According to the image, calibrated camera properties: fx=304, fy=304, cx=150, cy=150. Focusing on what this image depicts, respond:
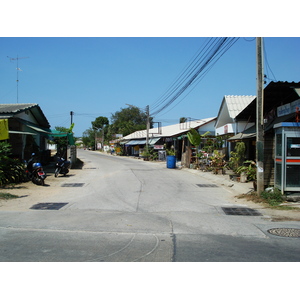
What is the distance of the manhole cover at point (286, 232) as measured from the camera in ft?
21.2

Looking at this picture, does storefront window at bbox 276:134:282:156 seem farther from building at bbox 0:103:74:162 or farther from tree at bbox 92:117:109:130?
tree at bbox 92:117:109:130

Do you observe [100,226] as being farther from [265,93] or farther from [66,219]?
[265,93]

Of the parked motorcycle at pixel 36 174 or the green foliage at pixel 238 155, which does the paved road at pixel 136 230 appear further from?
the green foliage at pixel 238 155

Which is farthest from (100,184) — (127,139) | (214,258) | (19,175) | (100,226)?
(127,139)

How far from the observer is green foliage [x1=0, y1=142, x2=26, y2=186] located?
501 inches

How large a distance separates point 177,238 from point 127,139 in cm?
4727

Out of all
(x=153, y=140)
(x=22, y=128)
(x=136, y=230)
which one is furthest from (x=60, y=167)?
(x=153, y=140)

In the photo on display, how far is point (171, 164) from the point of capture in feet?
79.9

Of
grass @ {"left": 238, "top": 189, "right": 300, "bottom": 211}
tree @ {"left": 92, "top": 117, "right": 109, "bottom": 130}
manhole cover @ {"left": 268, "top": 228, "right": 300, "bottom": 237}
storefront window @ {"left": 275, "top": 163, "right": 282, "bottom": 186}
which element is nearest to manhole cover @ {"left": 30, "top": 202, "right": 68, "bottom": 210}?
manhole cover @ {"left": 268, "top": 228, "right": 300, "bottom": 237}

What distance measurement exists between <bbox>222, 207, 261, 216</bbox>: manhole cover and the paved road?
0.74ft

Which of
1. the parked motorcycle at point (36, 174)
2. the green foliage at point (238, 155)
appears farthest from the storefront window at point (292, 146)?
the parked motorcycle at point (36, 174)

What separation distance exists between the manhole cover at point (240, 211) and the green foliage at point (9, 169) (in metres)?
8.91

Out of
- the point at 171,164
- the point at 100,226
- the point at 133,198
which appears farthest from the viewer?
the point at 171,164

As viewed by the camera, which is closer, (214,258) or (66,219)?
(214,258)
